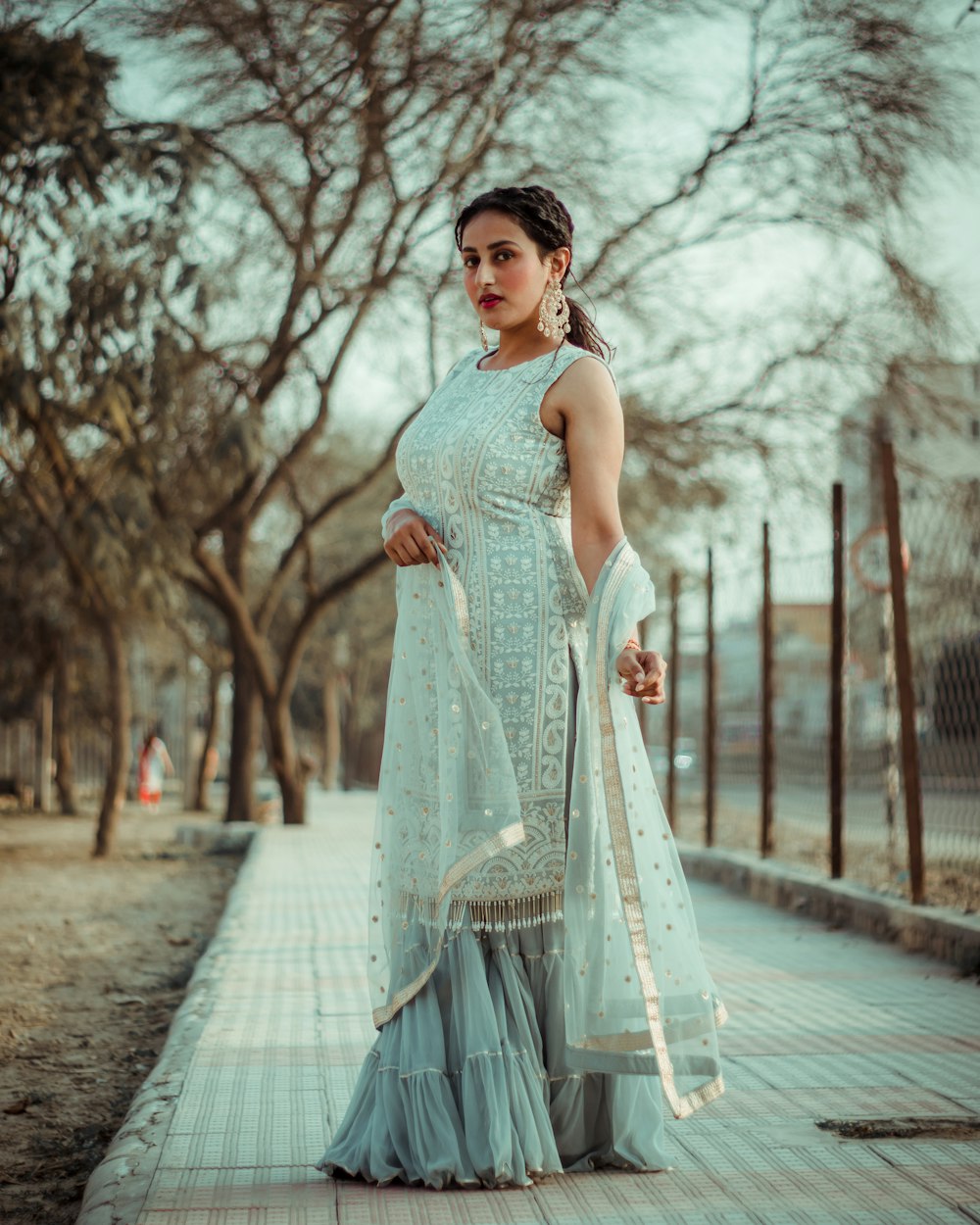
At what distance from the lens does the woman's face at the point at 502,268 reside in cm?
305

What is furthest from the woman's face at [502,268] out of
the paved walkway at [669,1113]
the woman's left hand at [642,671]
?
the paved walkway at [669,1113]

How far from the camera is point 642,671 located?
9.29ft

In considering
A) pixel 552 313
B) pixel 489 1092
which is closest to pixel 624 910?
pixel 489 1092

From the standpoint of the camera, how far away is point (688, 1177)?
9.46 feet

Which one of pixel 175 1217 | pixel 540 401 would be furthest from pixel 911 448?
pixel 175 1217

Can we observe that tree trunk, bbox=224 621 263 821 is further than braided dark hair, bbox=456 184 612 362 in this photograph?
Yes

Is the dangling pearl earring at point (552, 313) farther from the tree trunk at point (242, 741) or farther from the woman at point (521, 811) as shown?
the tree trunk at point (242, 741)

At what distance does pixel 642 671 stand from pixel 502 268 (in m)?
0.91

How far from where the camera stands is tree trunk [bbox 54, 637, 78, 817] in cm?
2177

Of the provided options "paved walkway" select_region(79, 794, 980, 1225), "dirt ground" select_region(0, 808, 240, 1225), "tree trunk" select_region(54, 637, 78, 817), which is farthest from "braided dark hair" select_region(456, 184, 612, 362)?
"tree trunk" select_region(54, 637, 78, 817)

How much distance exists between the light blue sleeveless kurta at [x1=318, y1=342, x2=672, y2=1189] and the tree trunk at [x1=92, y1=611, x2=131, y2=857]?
999 cm

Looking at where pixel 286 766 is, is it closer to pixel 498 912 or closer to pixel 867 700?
pixel 867 700

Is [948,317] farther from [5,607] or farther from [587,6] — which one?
[5,607]

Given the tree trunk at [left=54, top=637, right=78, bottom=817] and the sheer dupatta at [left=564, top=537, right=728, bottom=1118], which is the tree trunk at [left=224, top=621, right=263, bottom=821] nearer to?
the tree trunk at [left=54, top=637, right=78, bottom=817]
